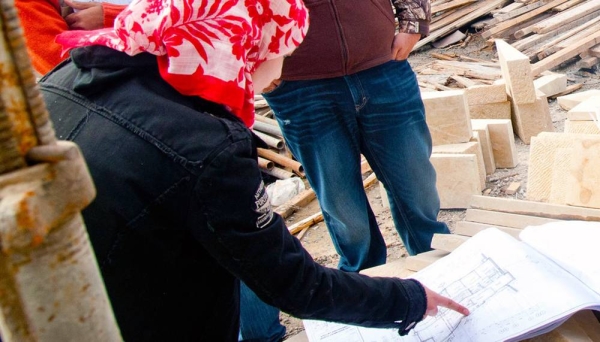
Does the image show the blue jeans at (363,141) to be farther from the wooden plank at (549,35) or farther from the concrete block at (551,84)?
the wooden plank at (549,35)

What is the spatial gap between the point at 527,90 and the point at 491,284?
3341 mm

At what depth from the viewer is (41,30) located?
8.03 feet

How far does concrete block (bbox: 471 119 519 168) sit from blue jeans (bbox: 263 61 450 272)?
1.86 metres

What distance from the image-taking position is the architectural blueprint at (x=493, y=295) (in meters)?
1.53

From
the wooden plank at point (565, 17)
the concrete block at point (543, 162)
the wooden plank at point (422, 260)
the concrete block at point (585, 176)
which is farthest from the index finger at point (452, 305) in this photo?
the wooden plank at point (565, 17)

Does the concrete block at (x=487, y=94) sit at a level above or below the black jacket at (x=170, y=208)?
below

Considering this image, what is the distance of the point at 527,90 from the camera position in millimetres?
4691

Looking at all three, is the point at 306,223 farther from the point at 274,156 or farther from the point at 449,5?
the point at 449,5

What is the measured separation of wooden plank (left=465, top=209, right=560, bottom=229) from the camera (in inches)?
83.5

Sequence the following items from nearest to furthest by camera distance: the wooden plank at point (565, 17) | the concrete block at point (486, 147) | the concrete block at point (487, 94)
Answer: the concrete block at point (486, 147), the concrete block at point (487, 94), the wooden plank at point (565, 17)

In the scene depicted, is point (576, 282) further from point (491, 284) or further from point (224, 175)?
point (224, 175)

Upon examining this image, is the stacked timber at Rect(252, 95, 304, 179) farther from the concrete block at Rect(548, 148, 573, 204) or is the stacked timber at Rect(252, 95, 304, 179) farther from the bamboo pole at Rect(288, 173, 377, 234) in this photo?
the concrete block at Rect(548, 148, 573, 204)

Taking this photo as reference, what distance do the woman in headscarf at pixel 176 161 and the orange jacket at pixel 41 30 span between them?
1.03 meters

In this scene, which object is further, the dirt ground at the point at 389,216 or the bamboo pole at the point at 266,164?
the bamboo pole at the point at 266,164
